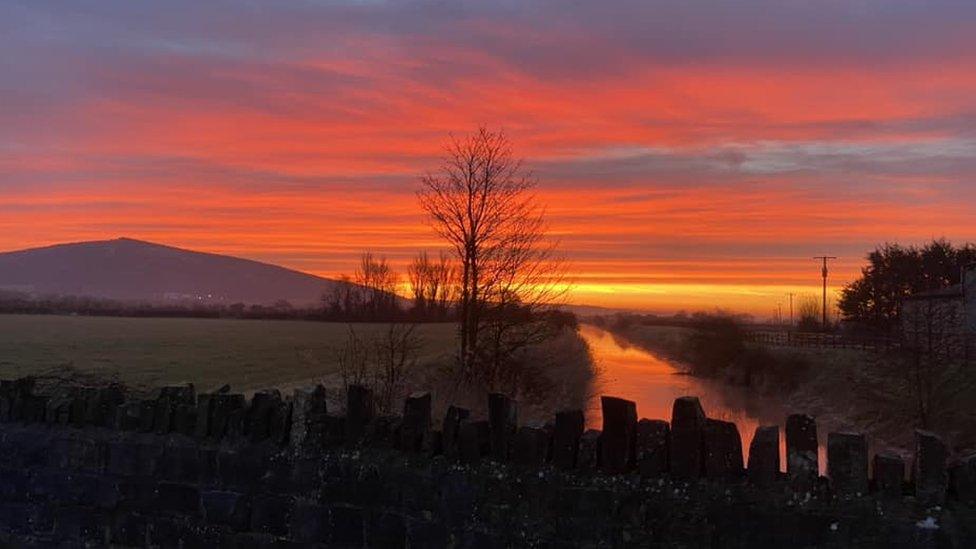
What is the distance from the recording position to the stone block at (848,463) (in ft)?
9.65

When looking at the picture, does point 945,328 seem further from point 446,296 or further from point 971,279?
point 446,296

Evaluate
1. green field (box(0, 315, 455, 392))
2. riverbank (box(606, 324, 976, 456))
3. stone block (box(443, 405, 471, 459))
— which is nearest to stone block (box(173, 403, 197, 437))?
stone block (box(443, 405, 471, 459))

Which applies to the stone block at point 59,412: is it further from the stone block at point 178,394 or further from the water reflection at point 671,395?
the water reflection at point 671,395

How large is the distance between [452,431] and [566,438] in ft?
1.78

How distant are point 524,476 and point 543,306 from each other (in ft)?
68.4

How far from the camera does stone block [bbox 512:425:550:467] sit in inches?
135

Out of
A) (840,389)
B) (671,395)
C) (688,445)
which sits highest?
(688,445)

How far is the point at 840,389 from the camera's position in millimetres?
36062

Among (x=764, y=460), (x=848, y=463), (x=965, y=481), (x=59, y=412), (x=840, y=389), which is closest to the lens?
(x=965, y=481)

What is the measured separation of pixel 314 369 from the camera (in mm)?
32219

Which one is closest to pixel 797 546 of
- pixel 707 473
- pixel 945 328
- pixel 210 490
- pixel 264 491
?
pixel 707 473

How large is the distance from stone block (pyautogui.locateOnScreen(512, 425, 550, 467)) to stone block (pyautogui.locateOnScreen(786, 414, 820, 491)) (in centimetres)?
100

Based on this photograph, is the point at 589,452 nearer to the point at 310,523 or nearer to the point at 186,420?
the point at 310,523

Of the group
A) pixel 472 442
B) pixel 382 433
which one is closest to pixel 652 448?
pixel 472 442
